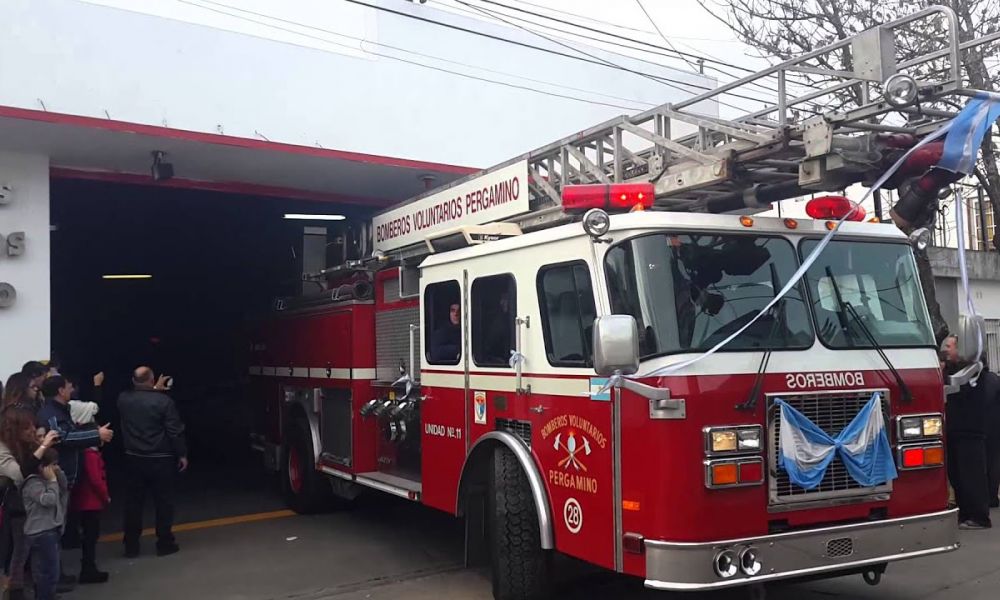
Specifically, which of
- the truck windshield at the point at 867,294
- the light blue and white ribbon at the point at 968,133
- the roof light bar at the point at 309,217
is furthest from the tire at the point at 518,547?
the roof light bar at the point at 309,217

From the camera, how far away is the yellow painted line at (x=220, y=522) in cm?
916

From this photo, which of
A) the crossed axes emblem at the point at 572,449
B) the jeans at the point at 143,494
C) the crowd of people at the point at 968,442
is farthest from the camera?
the crowd of people at the point at 968,442

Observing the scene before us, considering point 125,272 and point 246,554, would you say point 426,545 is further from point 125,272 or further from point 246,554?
point 125,272

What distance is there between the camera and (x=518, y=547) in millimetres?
5809

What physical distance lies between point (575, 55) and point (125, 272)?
1169 centimetres

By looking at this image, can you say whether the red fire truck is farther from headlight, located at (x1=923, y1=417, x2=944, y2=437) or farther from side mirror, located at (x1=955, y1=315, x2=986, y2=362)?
side mirror, located at (x1=955, y1=315, x2=986, y2=362)

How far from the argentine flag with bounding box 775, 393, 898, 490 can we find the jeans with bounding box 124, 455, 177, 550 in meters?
5.66

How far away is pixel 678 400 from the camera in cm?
480

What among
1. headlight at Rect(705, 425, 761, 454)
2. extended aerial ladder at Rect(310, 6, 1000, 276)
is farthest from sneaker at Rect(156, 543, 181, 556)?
headlight at Rect(705, 425, 761, 454)

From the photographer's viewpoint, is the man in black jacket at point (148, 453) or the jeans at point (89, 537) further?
the man in black jacket at point (148, 453)

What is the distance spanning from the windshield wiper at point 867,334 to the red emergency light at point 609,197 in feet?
3.94

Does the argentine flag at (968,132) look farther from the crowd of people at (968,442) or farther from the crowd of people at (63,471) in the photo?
the crowd of people at (63,471)

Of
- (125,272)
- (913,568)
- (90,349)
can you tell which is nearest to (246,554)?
(913,568)

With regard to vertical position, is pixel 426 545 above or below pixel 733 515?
below
